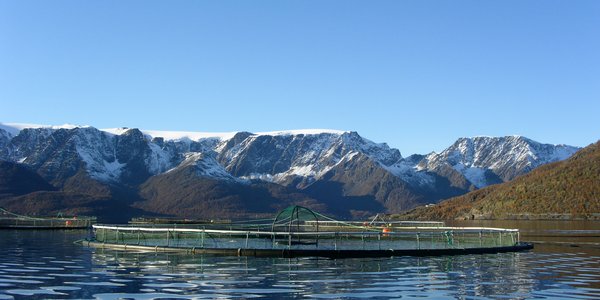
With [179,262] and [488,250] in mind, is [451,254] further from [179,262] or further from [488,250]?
[179,262]

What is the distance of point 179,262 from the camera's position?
47375mm

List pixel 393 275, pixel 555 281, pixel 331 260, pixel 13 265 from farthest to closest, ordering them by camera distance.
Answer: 1. pixel 331 260
2. pixel 13 265
3. pixel 393 275
4. pixel 555 281

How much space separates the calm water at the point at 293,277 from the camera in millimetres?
31688

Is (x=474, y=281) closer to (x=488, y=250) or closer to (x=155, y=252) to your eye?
(x=488, y=250)

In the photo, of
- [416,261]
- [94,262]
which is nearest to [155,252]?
[94,262]

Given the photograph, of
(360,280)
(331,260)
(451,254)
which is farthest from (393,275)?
(451,254)

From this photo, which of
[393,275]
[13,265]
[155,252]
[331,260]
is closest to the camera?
[393,275]

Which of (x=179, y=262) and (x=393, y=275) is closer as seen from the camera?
(x=393, y=275)

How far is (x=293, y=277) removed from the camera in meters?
38.3

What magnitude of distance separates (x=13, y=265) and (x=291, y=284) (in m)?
20.9

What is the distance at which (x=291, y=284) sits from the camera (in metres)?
35.0

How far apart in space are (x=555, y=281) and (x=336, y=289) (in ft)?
39.4

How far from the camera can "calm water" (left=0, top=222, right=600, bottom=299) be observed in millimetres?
31688

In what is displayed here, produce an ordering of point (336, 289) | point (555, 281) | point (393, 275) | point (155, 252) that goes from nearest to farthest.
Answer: point (336, 289), point (555, 281), point (393, 275), point (155, 252)
